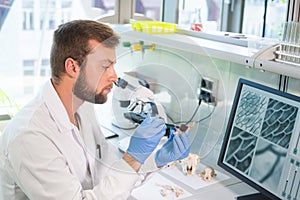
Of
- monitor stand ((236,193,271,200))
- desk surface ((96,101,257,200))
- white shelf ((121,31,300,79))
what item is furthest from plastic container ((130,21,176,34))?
monitor stand ((236,193,271,200))

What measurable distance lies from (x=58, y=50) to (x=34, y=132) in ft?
0.95

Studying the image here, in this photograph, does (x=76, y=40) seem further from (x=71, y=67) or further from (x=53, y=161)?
(x=53, y=161)

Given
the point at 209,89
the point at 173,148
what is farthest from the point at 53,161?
the point at 209,89

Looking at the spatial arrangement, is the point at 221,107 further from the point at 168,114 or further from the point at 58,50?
the point at 58,50

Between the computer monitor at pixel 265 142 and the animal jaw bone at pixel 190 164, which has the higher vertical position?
the computer monitor at pixel 265 142

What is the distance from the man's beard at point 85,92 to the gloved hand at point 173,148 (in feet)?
0.87

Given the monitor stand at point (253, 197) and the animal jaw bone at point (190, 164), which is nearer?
the monitor stand at point (253, 197)

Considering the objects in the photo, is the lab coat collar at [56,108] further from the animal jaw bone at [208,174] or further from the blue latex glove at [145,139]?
the animal jaw bone at [208,174]

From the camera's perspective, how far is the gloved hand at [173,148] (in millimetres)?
1461

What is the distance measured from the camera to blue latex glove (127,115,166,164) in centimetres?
139

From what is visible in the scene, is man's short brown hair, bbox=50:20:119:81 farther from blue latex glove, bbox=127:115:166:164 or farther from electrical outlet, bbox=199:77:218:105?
electrical outlet, bbox=199:77:218:105

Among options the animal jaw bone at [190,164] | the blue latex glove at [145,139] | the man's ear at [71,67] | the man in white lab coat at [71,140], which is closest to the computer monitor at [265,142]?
the animal jaw bone at [190,164]

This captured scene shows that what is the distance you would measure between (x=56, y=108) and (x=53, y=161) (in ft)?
0.69

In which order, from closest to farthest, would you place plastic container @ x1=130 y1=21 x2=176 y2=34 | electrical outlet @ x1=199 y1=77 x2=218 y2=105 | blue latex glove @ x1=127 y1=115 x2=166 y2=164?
blue latex glove @ x1=127 y1=115 x2=166 y2=164
electrical outlet @ x1=199 y1=77 x2=218 y2=105
plastic container @ x1=130 y1=21 x2=176 y2=34
